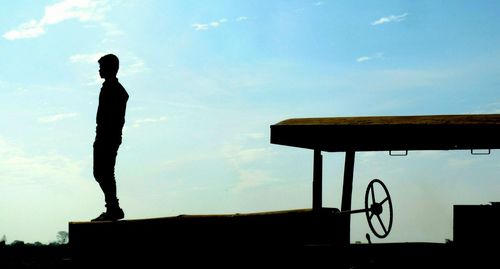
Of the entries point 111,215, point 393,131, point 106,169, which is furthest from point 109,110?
point 393,131

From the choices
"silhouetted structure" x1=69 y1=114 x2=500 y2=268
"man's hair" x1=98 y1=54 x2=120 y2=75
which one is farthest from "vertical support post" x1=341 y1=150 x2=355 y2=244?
"man's hair" x1=98 y1=54 x2=120 y2=75

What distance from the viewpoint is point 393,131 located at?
10.5 meters

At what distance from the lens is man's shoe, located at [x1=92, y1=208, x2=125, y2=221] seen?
11.3 m

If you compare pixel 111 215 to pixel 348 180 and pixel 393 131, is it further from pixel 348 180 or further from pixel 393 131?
pixel 393 131

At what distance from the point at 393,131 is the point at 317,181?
4.66ft

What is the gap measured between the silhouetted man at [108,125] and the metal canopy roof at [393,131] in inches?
99.6

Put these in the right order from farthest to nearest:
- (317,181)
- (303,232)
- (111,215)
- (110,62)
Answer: (111,215), (110,62), (317,181), (303,232)

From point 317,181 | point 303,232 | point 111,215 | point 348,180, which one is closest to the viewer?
point 303,232

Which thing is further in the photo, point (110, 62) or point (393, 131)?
point (110, 62)

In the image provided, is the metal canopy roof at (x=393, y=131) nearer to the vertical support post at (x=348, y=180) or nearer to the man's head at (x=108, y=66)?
the vertical support post at (x=348, y=180)

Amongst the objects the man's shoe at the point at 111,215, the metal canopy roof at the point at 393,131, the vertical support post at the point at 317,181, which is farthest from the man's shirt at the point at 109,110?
the vertical support post at the point at 317,181

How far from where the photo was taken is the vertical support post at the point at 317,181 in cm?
1066

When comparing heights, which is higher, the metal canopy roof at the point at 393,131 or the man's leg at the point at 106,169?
the metal canopy roof at the point at 393,131

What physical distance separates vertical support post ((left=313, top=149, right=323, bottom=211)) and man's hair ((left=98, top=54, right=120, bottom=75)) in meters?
3.47
